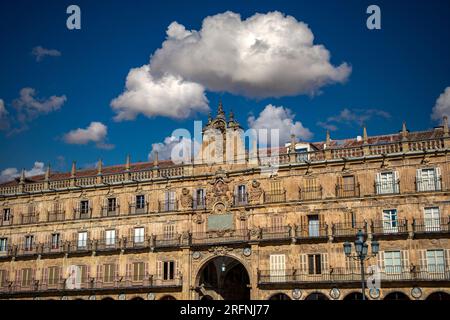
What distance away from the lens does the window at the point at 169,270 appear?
47.3m

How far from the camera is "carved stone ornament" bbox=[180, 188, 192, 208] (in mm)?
48156

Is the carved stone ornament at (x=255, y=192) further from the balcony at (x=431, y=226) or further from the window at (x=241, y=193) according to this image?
the balcony at (x=431, y=226)

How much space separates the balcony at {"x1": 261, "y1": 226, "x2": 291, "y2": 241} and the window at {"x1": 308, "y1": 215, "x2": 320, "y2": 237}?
155cm

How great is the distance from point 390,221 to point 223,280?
14.9 m

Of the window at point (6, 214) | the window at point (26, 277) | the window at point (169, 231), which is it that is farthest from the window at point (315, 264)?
the window at point (6, 214)

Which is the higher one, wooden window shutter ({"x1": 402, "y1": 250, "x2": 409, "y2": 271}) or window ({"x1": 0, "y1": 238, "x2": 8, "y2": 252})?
window ({"x1": 0, "y1": 238, "x2": 8, "y2": 252})

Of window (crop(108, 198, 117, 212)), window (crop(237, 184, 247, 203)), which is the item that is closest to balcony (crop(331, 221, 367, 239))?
window (crop(237, 184, 247, 203))

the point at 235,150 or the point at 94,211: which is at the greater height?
the point at 235,150

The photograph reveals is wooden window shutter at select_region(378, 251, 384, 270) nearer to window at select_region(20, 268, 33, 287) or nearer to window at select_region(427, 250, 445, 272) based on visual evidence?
window at select_region(427, 250, 445, 272)

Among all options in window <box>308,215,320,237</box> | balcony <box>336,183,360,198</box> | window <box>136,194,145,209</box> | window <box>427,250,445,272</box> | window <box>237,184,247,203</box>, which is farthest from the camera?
window <box>136,194,145,209</box>
